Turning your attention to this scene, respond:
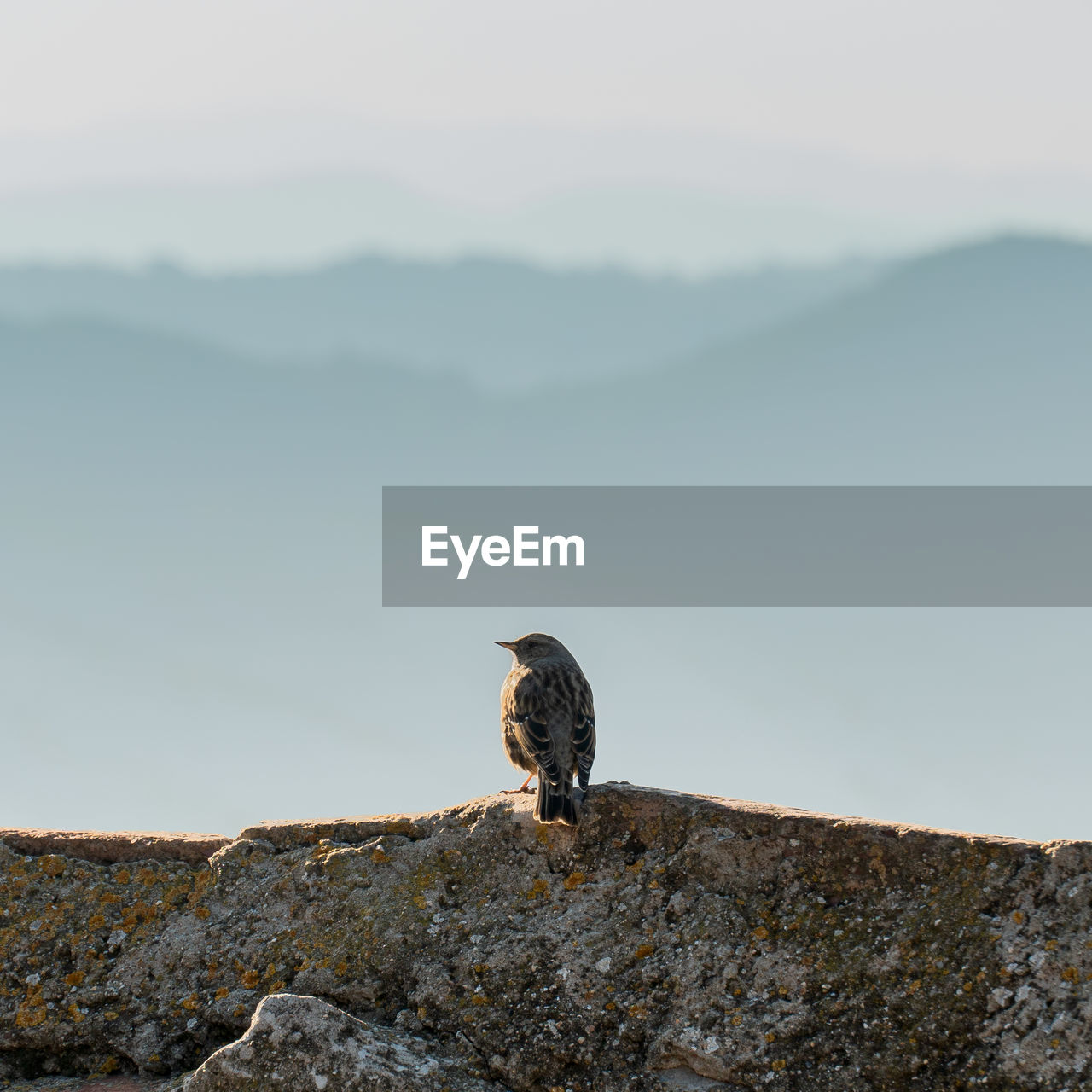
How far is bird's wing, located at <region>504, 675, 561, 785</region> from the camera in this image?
20.9 feet

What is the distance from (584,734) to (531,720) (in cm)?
35

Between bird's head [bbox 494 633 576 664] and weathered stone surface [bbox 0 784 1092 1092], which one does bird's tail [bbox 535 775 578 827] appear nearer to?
weathered stone surface [bbox 0 784 1092 1092]

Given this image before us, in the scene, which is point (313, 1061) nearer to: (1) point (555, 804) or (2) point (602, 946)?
(2) point (602, 946)

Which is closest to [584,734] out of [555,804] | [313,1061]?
[555,804]

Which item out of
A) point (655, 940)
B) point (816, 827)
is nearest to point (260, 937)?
point (655, 940)

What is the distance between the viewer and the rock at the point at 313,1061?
454cm

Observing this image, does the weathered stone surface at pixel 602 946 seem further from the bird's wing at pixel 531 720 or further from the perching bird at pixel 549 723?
the bird's wing at pixel 531 720

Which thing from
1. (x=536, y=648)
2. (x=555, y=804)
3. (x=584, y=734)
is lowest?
(x=555, y=804)

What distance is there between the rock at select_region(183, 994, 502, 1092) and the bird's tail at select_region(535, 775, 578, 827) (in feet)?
4.18

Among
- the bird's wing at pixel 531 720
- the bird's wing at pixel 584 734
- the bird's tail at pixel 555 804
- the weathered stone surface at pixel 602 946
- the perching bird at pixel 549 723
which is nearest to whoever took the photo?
the weathered stone surface at pixel 602 946

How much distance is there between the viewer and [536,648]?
8.48 metres

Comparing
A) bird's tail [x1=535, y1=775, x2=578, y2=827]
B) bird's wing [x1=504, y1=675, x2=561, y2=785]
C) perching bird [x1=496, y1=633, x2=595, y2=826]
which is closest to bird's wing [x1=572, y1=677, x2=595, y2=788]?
perching bird [x1=496, y1=633, x2=595, y2=826]

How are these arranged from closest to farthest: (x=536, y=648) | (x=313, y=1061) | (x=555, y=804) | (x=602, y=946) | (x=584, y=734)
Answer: (x=313, y=1061), (x=602, y=946), (x=555, y=804), (x=584, y=734), (x=536, y=648)

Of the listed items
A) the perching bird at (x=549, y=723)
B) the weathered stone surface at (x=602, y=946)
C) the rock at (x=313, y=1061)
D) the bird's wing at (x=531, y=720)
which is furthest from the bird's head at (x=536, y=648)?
the rock at (x=313, y=1061)
